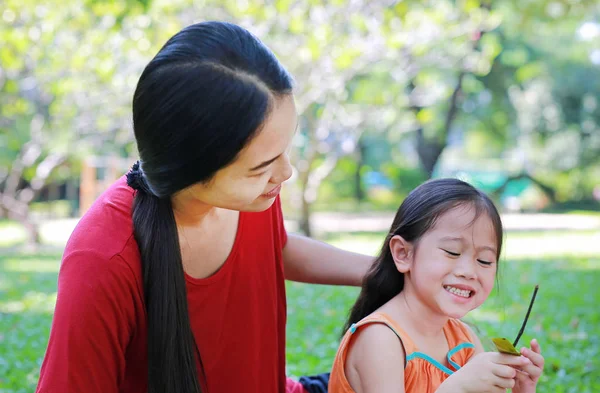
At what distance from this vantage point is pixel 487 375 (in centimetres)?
186

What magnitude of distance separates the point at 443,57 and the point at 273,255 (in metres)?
9.53

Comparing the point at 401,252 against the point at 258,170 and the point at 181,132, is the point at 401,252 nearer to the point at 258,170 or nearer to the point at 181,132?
the point at 258,170

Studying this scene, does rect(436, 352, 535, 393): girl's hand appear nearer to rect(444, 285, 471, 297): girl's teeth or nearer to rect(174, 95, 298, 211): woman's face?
rect(444, 285, 471, 297): girl's teeth

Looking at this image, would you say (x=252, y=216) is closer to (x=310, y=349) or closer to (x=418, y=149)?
(x=310, y=349)

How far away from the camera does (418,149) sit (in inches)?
833

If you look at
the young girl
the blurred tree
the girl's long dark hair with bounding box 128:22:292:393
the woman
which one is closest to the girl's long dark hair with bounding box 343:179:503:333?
the young girl

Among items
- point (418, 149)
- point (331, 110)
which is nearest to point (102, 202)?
point (331, 110)

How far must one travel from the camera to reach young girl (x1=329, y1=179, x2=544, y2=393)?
201cm

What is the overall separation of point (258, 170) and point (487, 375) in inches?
30.1

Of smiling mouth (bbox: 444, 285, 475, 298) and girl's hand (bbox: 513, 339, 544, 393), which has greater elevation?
smiling mouth (bbox: 444, 285, 475, 298)

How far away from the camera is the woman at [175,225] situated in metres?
1.70

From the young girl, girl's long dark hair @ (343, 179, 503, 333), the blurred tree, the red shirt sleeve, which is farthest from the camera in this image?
the blurred tree

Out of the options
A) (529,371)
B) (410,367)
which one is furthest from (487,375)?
(410,367)

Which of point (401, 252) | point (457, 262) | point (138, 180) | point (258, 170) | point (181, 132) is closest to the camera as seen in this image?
point (181, 132)
